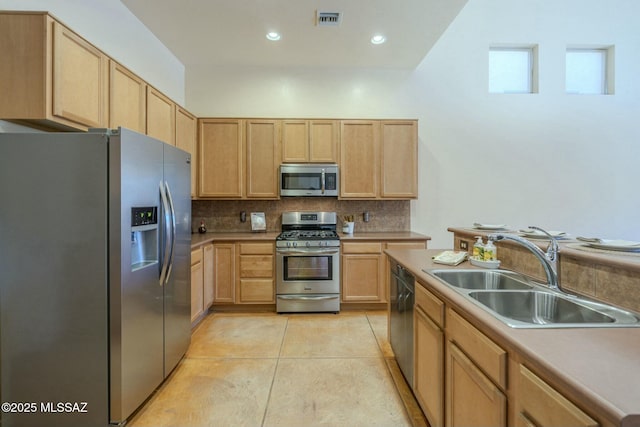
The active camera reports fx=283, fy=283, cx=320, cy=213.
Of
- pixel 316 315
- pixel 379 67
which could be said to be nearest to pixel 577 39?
pixel 379 67

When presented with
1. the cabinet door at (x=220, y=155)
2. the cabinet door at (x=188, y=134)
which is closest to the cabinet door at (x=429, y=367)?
the cabinet door at (x=220, y=155)

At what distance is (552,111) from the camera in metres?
3.99

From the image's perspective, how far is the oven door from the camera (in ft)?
11.1

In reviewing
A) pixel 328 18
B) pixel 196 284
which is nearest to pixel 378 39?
pixel 328 18

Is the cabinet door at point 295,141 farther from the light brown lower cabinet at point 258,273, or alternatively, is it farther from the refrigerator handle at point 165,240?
the refrigerator handle at point 165,240

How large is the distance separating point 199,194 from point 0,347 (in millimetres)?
2316

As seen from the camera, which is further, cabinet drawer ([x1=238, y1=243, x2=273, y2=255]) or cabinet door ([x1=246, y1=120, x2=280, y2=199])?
cabinet door ([x1=246, y1=120, x2=280, y2=199])

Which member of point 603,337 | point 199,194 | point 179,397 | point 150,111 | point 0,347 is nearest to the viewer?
point 603,337

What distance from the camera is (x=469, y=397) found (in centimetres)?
118

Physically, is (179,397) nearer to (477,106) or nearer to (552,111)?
(477,106)

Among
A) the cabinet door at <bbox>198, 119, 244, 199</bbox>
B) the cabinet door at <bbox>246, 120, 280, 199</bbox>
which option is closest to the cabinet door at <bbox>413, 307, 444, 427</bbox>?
the cabinet door at <bbox>246, 120, 280, 199</bbox>

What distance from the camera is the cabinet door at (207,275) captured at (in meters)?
3.11

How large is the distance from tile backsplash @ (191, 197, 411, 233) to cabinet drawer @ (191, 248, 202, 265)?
101cm

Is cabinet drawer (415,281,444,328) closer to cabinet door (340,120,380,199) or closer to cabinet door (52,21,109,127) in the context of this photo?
cabinet door (340,120,380,199)
